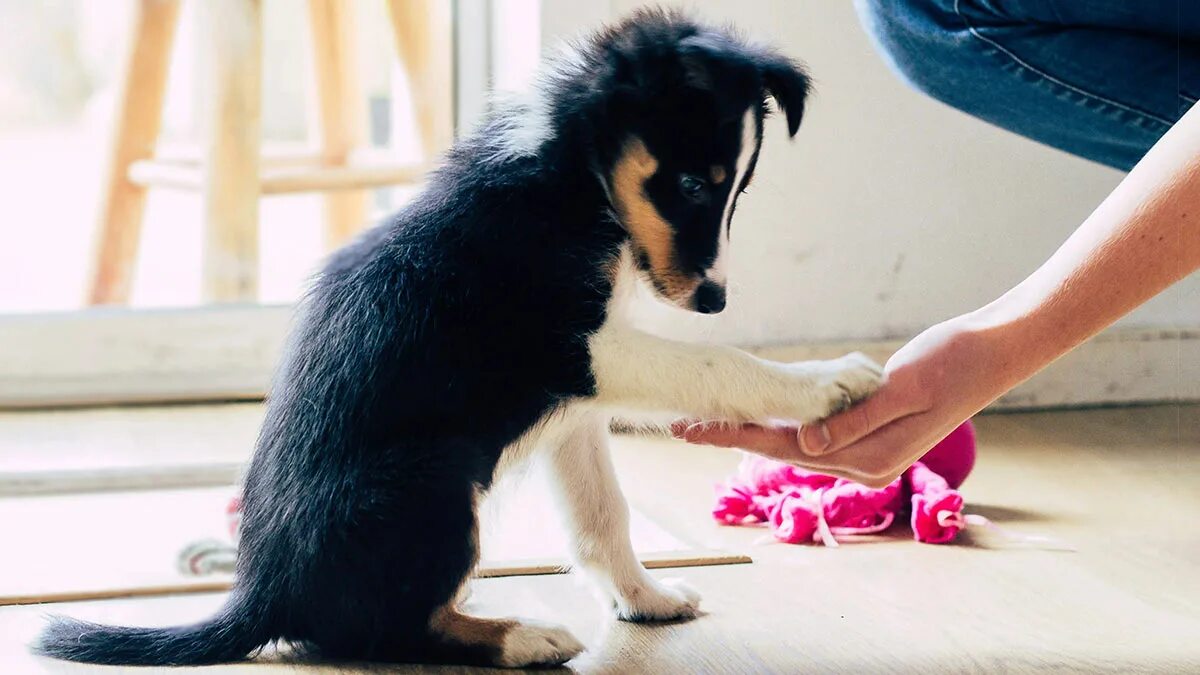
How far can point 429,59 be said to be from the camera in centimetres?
332

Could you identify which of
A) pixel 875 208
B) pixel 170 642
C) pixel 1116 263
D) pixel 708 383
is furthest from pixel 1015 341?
pixel 875 208

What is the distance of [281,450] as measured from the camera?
5.08 feet

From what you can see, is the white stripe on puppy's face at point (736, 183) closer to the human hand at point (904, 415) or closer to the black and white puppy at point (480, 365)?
the black and white puppy at point (480, 365)

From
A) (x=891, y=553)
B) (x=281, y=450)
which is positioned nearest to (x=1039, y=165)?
(x=891, y=553)

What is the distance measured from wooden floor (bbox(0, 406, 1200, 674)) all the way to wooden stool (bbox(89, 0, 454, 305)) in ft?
4.12

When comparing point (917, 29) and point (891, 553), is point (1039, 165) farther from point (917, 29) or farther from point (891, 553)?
point (891, 553)

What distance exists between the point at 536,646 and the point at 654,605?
0.70 feet

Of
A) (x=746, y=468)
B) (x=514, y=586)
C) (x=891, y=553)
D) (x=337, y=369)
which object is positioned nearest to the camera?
(x=337, y=369)

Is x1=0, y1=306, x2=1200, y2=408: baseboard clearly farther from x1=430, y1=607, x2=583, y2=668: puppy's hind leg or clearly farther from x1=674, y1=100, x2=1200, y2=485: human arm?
x1=430, y1=607, x2=583, y2=668: puppy's hind leg

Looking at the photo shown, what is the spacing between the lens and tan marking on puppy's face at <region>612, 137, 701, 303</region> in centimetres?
164

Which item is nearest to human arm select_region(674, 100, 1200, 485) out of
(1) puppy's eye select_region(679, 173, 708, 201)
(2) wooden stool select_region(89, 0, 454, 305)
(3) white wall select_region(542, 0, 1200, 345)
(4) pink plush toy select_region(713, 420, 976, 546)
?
(1) puppy's eye select_region(679, 173, 708, 201)

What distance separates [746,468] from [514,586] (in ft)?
1.80

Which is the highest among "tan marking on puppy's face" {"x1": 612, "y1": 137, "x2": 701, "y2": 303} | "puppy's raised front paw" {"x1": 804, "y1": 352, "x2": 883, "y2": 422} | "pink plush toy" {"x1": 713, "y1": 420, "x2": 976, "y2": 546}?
"tan marking on puppy's face" {"x1": 612, "y1": 137, "x2": 701, "y2": 303}

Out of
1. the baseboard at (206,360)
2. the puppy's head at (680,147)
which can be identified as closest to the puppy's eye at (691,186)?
the puppy's head at (680,147)
